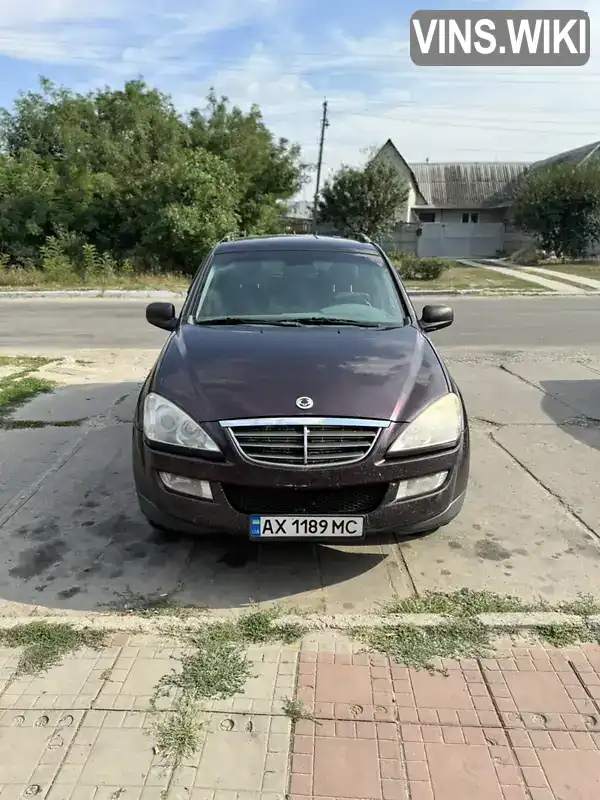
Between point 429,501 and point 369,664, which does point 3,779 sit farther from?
point 429,501

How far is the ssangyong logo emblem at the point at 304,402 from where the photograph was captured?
131 inches

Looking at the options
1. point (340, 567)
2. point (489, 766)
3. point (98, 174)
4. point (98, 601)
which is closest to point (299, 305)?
point (340, 567)

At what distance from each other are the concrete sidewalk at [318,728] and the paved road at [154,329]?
8571mm

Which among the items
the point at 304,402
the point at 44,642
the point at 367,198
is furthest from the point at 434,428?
the point at 367,198

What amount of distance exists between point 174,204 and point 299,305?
2011 centimetres

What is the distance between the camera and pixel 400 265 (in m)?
25.3

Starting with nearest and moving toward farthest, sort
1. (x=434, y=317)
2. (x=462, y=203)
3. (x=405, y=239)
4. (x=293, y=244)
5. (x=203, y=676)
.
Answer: (x=203, y=676) < (x=434, y=317) < (x=293, y=244) < (x=405, y=239) < (x=462, y=203)

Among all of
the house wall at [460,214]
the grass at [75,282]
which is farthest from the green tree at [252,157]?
the house wall at [460,214]

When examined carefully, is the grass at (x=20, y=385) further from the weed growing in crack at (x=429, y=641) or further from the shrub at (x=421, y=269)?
the shrub at (x=421, y=269)

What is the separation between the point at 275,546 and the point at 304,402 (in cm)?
108

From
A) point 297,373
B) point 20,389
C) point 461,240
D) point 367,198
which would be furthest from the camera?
point 461,240

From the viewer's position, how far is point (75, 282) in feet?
74.9

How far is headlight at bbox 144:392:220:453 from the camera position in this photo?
10.9 feet

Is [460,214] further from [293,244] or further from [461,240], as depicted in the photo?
[293,244]
